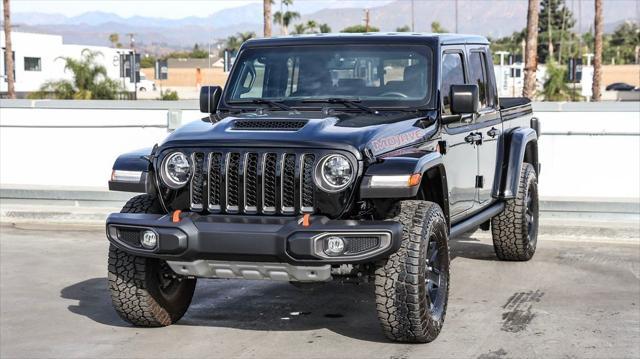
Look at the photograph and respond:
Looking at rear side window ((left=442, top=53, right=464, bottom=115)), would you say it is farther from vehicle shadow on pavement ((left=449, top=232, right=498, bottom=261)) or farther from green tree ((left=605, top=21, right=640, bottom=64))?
green tree ((left=605, top=21, right=640, bottom=64))

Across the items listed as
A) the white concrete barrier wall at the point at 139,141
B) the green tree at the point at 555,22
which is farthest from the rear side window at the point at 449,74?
the green tree at the point at 555,22

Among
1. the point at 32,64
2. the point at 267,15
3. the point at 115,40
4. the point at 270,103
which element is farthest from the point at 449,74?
the point at 115,40

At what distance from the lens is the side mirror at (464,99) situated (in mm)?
7855

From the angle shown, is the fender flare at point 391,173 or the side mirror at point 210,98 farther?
the side mirror at point 210,98

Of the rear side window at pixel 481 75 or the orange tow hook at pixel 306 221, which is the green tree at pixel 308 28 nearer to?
the rear side window at pixel 481 75

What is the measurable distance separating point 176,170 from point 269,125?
2.21 feet

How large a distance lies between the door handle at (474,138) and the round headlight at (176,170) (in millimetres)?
2465

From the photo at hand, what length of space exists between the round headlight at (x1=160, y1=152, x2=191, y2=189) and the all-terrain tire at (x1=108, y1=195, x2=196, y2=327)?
1.15 feet

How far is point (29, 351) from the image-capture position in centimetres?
703

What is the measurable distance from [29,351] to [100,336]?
55 cm

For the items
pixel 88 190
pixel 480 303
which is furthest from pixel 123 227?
pixel 88 190

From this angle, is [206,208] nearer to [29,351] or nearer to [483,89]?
[29,351]

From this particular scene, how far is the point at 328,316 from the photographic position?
26.4ft

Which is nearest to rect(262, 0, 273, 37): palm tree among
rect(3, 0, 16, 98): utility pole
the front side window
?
rect(3, 0, 16, 98): utility pole
